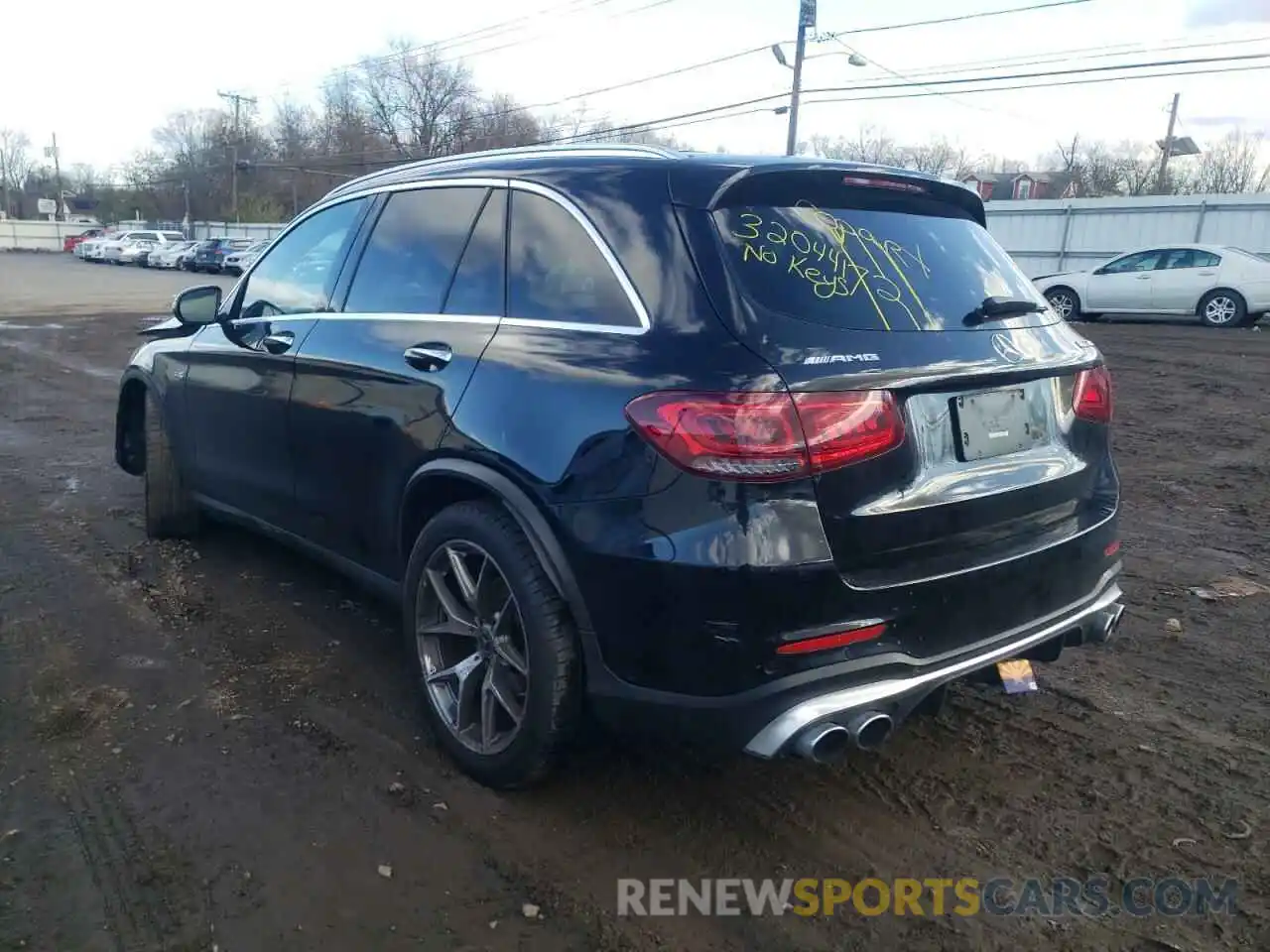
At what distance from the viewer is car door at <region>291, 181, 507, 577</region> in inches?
123

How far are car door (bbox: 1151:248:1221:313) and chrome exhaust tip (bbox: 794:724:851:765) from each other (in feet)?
58.9

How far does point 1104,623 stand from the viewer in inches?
119

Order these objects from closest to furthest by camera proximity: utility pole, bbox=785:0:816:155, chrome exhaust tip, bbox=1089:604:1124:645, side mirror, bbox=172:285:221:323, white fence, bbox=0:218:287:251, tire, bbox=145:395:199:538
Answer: chrome exhaust tip, bbox=1089:604:1124:645
side mirror, bbox=172:285:221:323
tire, bbox=145:395:199:538
utility pole, bbox=785:0:816:155
white fence, bbox=0:218:287:251

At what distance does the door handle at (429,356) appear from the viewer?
311 centimetres

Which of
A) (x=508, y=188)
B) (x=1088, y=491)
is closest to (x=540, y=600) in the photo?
(x=508, y=188)

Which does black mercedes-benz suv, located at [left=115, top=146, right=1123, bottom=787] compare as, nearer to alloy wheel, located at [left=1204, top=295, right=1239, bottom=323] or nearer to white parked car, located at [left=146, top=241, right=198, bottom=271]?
alloy wheel, located at [left=1204, top=295, right=1239, bottom=323]

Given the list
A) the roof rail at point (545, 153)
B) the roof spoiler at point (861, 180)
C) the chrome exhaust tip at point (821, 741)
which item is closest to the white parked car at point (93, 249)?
the roof rail at point (545, 153)

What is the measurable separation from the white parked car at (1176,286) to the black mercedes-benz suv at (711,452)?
16.5 metres

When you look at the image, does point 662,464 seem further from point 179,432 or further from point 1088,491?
point 179,432

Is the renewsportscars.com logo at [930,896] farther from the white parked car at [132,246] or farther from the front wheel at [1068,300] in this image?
the white parked car at [132,246]

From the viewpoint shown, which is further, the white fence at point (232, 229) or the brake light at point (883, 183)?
the white fence at point (232, 229)

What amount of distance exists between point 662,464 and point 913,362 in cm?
72

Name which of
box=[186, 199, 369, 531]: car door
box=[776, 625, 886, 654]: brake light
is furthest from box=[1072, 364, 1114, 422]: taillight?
box=[186, 199, 369, 531]: car door

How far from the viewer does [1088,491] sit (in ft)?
9.89
